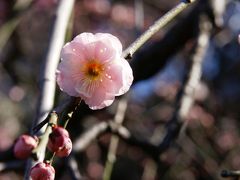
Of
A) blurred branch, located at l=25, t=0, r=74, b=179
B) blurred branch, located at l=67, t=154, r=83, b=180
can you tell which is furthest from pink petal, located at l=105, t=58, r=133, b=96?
blurred branch, located at l=67, t=154, r=83, b=180

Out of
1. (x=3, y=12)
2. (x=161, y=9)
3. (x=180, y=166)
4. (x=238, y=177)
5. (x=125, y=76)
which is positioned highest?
(x=125, y=76)

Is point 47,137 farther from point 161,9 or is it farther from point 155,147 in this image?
point 161,9

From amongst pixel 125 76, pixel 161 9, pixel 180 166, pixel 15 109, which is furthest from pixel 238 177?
pixel 15 109

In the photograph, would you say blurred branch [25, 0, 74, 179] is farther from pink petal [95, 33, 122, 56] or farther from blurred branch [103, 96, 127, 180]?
blurred branch [103, 96, 127, 180]

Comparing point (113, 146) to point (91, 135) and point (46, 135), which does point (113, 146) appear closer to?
point (91, 135)

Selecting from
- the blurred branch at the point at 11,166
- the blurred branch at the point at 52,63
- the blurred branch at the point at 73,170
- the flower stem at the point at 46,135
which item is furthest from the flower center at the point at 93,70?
the blurred branch at the point at 11,166

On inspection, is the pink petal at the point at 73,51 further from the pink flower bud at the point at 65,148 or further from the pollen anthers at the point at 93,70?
the pink flower bud at the point at 65,148

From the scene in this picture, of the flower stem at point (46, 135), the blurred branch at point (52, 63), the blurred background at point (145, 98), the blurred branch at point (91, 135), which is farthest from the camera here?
the blurred background at point (145, 98)
